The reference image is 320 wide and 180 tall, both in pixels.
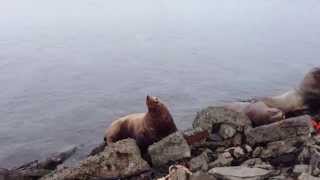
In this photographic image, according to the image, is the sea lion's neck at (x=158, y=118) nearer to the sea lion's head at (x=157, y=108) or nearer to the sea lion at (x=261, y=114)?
the sea lion's head at (x=157, y=108)

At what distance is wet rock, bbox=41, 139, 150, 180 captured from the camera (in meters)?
10.1

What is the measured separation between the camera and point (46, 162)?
48.4ft

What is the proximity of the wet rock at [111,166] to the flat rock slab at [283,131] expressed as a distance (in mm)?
1962

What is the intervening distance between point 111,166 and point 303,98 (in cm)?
531

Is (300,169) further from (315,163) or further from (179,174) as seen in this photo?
(179,174)

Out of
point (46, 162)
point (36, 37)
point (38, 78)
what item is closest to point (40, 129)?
point (46, 162)

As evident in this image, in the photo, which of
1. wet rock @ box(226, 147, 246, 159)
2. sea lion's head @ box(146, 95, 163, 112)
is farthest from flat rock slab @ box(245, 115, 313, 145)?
sea lion's head @ box(146, 95, 163, 112)

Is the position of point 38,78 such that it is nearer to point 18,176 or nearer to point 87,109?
point 87,109

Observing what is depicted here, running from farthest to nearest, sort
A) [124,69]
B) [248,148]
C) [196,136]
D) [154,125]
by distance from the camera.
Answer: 1. [124,69]
2. [154,125]
3. [196,136]
4. [248,148]

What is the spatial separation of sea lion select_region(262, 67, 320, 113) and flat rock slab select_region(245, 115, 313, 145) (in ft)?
9.49

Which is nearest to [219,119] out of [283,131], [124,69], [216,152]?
[216,152]

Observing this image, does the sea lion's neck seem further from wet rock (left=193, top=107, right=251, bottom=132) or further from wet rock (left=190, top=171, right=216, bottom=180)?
wet rock (left=190, top=171, right=216, bottom=180)

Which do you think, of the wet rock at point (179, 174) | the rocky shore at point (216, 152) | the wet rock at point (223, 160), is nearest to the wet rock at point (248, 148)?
the rocky shore at point (216, 152)

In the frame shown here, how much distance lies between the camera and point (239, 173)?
849 cm
